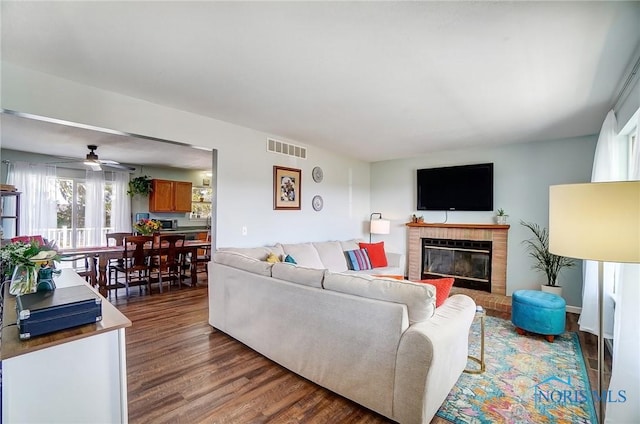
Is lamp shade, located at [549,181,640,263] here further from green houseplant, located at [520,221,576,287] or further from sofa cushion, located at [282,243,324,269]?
green houseplant, located at [520,221,576,287]

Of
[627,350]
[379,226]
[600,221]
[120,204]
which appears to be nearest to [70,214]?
[120,204]

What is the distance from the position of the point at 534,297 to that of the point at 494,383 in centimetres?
143

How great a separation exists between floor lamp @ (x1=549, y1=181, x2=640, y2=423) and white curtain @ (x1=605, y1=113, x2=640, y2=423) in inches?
30.5

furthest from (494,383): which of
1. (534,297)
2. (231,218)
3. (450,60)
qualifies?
(231,218)

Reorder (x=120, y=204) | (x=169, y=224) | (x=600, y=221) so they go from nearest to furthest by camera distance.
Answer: (x=600, y=221)
(x=120, y=204)
(x=169, y=224)

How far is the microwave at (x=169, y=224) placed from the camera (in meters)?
7.03

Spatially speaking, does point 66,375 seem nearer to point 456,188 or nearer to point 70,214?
point 456,188

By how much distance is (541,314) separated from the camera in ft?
10.1

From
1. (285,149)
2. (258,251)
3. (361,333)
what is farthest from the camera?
(285,149)

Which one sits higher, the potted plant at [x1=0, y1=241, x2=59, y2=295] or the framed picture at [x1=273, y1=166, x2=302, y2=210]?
the framed picture at [x1=273, y1=166, x2=302, y2=210]

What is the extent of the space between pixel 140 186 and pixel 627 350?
25.9 ft

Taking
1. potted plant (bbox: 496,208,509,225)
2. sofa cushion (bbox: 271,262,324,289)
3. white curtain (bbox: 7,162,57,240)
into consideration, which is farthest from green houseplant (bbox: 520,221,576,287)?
white curtain (bbox: 7,162,57,240)

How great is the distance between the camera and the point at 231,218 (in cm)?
375

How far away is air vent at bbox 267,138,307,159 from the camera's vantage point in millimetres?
4277
